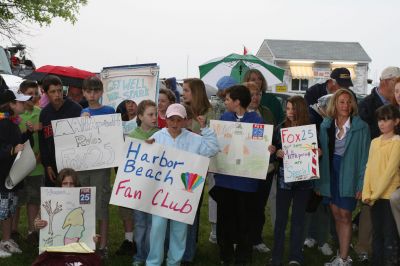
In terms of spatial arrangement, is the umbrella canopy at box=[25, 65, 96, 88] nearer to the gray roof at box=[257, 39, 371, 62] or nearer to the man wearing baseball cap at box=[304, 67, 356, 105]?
the man wearing baseball cap at box=[304, 67, 356, 105]

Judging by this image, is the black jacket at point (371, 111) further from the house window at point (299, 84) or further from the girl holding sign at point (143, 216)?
the house window at point (299, 84)

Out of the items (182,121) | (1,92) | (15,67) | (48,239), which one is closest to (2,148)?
(1,92)

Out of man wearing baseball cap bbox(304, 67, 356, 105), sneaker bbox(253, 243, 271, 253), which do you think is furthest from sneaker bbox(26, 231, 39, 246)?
man wearing baseball cap bbox(304, 67, 356, 105)

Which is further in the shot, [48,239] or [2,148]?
[2,148]

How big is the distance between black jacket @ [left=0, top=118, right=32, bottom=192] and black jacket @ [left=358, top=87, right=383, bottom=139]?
160 inches

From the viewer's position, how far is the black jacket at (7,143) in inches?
253

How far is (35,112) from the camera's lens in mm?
7379

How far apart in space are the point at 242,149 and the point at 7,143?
8.71ft

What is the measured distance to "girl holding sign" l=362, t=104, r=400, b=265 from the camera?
573 cm

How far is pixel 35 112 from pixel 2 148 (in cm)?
105

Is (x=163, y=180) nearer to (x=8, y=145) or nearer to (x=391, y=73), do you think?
(x=8, y=145)

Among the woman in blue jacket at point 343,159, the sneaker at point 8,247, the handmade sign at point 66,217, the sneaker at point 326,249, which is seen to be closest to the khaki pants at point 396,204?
the woman in blue jacket at point 343,159

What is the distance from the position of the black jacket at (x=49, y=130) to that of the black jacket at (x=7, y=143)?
0.27 m

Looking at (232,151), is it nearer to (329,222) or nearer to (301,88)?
(329,222)
